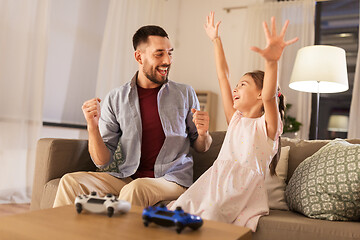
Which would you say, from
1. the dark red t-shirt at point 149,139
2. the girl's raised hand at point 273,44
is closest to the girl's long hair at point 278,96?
the girl's raised hand at point 273,44

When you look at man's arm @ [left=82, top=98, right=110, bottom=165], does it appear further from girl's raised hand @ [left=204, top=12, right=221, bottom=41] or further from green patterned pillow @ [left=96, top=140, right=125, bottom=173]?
girl's raised hand @ [left=204, top=12, right=221, bottom=41]

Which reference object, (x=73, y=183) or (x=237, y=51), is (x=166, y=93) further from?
(x=237, y=51)

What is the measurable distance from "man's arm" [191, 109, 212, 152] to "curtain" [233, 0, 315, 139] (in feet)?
9.87

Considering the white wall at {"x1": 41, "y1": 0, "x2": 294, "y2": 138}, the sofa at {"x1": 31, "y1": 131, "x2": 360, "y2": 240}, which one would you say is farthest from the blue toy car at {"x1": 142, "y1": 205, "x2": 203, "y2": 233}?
the white wall at {"x1": 41, "y1": 0, "x2": 294, "y2": 138}

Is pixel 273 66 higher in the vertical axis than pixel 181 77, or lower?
lower

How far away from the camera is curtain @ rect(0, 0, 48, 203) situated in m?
3.05

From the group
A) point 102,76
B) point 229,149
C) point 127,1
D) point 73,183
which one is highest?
point 127,1

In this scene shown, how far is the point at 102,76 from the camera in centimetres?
390

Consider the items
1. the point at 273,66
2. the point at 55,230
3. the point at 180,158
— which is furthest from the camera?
the point at 180,158

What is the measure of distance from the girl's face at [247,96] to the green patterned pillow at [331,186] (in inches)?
13.7

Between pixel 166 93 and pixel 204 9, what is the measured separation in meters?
3.58

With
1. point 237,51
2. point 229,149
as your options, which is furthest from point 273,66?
point 237,51

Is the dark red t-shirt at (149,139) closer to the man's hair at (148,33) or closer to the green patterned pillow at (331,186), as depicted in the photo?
the man's hair at (148,33)

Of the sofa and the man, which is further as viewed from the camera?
the man
